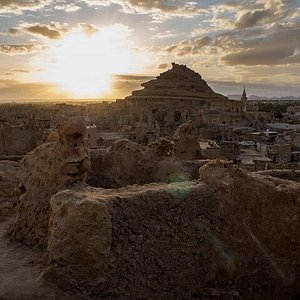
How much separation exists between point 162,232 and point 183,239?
438mm

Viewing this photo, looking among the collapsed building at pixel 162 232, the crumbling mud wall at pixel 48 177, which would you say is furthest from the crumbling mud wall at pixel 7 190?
the collapsed building at pixel 162 232

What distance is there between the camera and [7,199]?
1460cm

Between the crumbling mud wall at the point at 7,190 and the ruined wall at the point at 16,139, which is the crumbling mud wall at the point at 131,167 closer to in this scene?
the crumbling mud wall at the point at 7,190

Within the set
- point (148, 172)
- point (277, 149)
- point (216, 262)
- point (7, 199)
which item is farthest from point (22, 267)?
point (277, 149)

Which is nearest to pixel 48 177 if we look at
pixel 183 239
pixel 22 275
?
pixel 22 275

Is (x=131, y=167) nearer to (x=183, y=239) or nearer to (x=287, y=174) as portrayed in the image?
(x=183, y=239)

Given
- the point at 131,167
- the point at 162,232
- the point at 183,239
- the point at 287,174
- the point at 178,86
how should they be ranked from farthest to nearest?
the point at 178,86, the point at 287,174, the point at 131,167, the point at 183,239, the point at 162,232

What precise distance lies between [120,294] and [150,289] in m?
0.58

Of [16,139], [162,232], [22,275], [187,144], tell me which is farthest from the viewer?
[16,139]

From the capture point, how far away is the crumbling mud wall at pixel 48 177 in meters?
10.1

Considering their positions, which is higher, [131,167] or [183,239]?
[131,167]

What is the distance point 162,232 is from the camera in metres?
8.64

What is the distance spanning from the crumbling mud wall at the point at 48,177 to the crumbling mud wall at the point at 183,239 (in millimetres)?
759

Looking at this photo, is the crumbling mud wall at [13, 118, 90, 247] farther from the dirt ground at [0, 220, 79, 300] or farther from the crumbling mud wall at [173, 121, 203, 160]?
the crumbling mud wall at [173, 121, 203, 160]
